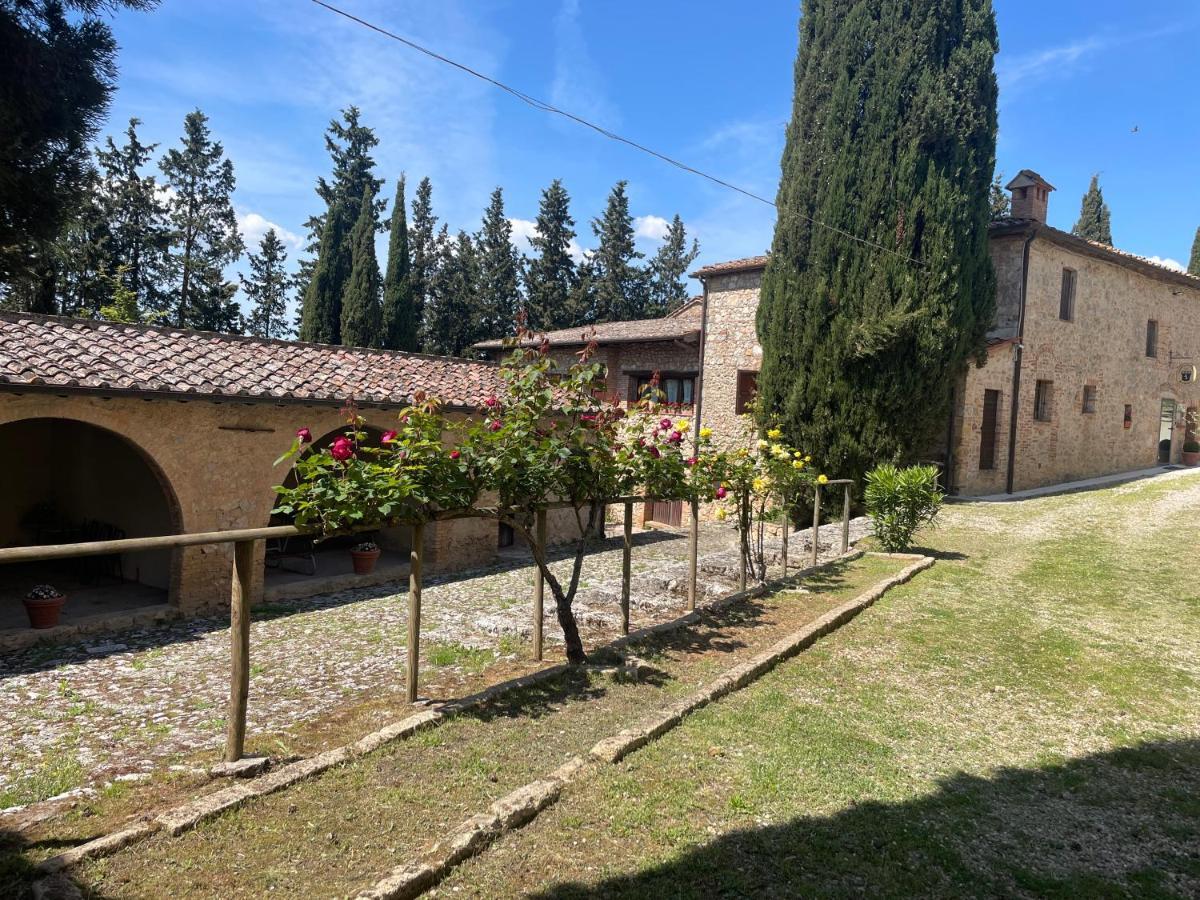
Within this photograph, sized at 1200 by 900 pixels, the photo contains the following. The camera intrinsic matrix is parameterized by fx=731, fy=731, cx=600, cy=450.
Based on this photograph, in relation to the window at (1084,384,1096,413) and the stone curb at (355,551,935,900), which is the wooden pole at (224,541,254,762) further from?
the window at (1084,384,1096,413)

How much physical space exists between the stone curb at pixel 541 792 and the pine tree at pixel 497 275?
111 feet

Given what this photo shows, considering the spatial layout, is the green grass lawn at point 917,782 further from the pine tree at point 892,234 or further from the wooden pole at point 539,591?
the pine tree at point 892,234

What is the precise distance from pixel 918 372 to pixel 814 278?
309 cm

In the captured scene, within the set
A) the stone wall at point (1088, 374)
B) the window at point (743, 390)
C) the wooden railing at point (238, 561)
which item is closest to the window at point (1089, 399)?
the stone wall at point (1088, 374)

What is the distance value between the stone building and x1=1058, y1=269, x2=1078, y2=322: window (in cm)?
1525

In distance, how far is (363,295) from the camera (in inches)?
1162

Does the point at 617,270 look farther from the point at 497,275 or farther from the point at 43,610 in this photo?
the point at 43,610

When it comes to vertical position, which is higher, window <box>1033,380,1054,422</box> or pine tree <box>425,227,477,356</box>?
pine tree <box>425,227,477,356</box>

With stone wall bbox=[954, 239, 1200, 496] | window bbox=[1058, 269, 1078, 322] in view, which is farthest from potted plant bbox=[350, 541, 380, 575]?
window bbox=[1058, 269, 1078, 322]

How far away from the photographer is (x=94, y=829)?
10.4 ft

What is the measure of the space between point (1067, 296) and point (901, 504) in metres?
12.3

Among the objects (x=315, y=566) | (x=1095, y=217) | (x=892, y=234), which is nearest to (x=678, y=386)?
(x=892, y=234)

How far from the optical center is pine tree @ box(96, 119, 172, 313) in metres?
31.9

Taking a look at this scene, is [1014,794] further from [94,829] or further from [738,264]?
[738,264]
